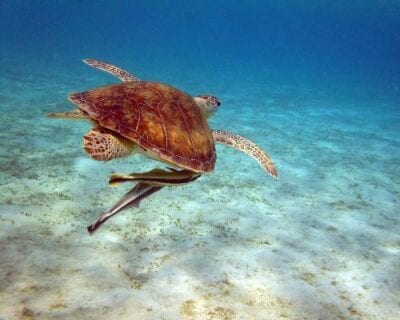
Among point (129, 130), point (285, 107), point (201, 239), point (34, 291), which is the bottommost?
point (34, 291)

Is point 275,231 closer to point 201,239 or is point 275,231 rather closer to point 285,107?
point 201,239

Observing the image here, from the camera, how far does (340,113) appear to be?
2059 centimetres

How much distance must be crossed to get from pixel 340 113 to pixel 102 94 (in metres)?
18.8

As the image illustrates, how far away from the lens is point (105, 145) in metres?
3.45

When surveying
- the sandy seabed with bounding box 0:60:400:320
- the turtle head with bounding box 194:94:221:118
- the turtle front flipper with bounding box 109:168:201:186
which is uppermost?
the turtle head with bounding box 194:94:221:118

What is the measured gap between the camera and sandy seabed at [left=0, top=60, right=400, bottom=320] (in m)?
4.29

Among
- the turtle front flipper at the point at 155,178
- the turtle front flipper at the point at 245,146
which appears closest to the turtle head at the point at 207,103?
the turtle front flipper at the point at 245,146

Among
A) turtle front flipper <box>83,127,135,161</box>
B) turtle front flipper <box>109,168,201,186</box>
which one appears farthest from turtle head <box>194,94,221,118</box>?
turtle front flipper <box>83,127,135,161</box>

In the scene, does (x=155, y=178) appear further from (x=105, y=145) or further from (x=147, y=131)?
(x=147, y=131)

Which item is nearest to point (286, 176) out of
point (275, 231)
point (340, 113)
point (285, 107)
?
point (275, 231)

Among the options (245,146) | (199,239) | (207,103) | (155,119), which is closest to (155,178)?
(155,119)

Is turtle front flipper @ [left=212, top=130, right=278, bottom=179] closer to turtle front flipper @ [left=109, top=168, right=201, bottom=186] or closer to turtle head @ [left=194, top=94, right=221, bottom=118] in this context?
turtle head @ [left=194, top=94, right=221, bottom=118]

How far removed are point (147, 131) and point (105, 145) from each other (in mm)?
593

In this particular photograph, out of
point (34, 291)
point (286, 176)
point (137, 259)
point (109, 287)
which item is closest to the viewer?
point (34, 291)
